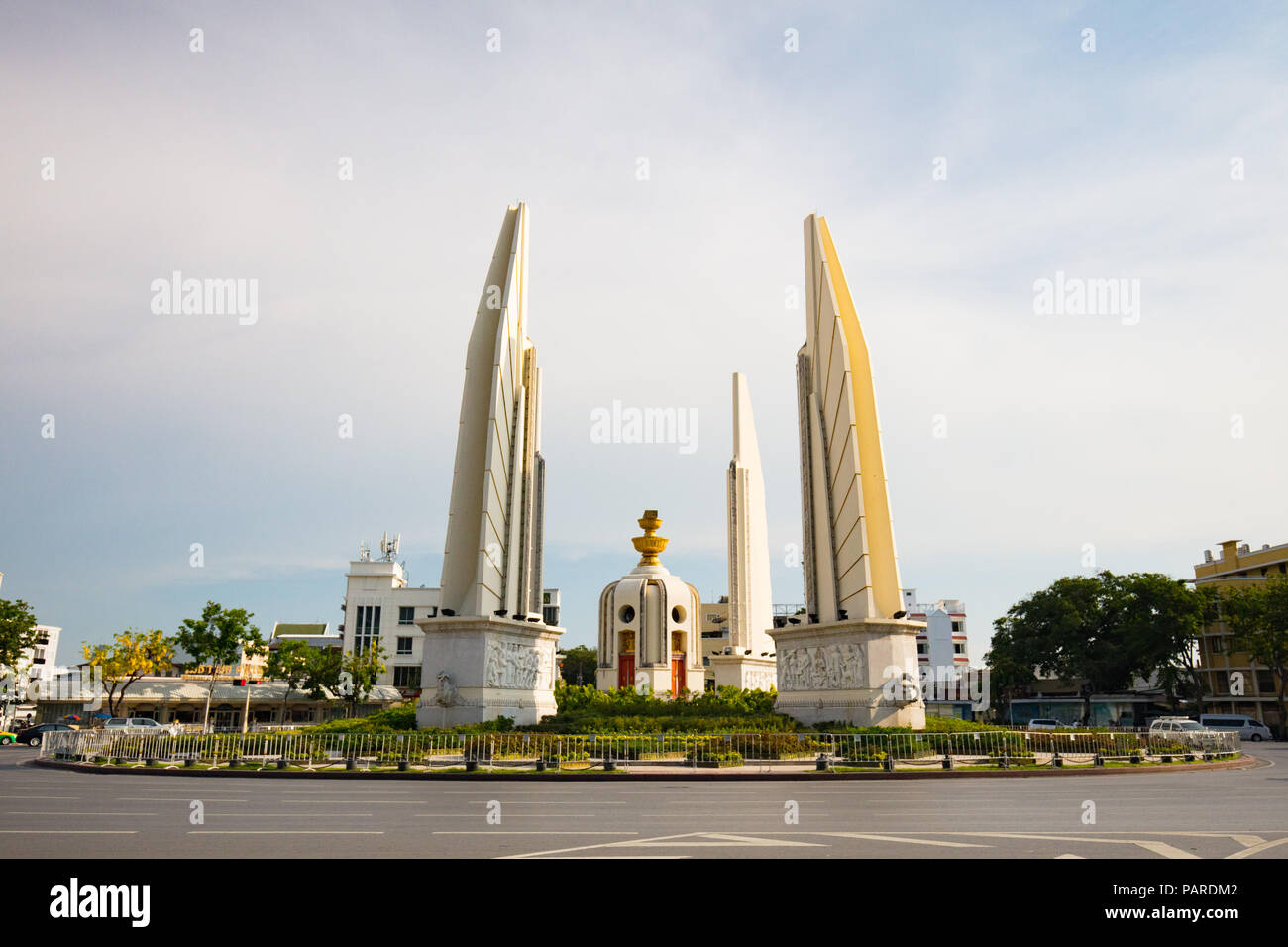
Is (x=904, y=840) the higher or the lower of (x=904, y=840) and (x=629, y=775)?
the higher

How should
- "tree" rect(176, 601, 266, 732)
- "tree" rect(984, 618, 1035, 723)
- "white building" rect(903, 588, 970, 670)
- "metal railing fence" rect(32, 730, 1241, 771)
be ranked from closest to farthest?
"metal railing fence" rect(32, 730, 1241, 771), "tree" rect(176, 601, 266, 732), "tree" rect(984, 618, 1035, 723), "white building" rect(903, 588, 970, 670)

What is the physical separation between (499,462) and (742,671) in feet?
58.4

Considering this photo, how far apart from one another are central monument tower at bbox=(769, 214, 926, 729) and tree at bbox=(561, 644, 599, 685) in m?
57.3

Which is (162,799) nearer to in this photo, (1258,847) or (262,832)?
(262,832)

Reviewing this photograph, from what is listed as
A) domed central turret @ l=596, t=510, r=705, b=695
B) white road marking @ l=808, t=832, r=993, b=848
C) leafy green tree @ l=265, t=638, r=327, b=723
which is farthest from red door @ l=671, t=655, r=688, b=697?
white road marking @ l=808, t=832, r=993, b=848

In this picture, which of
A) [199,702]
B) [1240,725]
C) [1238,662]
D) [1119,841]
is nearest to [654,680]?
[199,702]

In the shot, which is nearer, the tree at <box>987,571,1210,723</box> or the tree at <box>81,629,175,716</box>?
the tree at <box>81,629,175,716</box>

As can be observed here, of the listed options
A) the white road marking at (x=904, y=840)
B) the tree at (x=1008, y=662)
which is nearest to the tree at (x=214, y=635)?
the white road marking at (x=904, y=840)

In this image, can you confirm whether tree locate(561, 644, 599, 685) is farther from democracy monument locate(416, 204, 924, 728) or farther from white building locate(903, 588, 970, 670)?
democracy monument locate(416, 204, 924, 728)

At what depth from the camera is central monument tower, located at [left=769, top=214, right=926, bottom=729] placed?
25.7 m

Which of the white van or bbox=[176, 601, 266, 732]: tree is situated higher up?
bbox=[176, 601, 266, 732]: tree

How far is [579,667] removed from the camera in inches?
3371

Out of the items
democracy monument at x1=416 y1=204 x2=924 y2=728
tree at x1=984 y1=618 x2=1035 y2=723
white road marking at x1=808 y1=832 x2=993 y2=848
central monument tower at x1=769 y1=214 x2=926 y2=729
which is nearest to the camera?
white road marking at x1=808 y1=832 x2=993 y2=848
